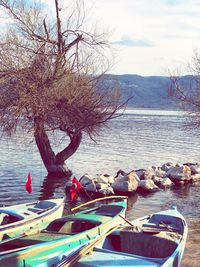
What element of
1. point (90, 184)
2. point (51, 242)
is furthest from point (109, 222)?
point (90, 184)

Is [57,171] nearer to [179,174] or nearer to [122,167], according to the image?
[122,167]

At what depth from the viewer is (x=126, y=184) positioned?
25.9m

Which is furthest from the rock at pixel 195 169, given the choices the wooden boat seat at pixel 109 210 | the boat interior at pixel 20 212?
the wooden boat seat at pixel 109 210

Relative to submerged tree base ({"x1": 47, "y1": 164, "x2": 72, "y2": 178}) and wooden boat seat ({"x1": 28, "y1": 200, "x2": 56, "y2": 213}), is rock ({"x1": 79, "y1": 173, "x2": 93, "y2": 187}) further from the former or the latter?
wooden boat seat ({"x1": 28, "y1": 200, "x2": 56, "y2": 213})

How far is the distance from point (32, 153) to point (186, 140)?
24.2m

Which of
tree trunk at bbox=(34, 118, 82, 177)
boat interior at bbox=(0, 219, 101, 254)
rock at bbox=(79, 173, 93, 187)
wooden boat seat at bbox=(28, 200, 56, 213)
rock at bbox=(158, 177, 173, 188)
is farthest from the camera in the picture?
tree trunk at bbox=(34, 118, 82, 177)

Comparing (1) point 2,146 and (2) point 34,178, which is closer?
(2) point 34,178

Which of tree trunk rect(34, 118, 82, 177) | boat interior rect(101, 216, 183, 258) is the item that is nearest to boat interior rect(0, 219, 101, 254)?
boat interior rect(101, 216, 183, 258)

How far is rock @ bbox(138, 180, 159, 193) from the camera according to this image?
26.7m

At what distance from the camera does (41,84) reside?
2869 cm

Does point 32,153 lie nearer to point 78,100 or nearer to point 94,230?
point 78,100

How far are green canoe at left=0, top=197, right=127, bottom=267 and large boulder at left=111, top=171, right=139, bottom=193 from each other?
8.02m

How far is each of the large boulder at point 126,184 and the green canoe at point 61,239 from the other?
802 centimetres

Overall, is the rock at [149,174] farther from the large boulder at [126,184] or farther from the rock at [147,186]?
the large boulder at [126,184]
